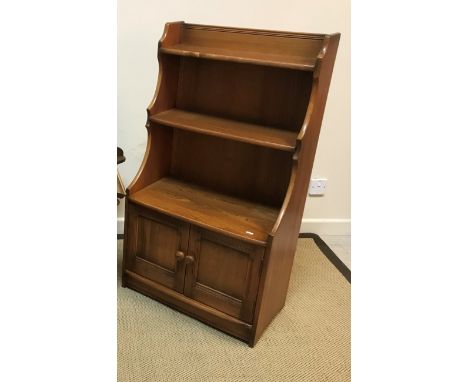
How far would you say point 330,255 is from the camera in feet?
8.39

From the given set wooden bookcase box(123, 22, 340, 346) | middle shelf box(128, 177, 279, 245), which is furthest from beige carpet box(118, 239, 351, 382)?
middle shelf box(128, 177, 279, 245)

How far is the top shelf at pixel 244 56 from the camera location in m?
1.55

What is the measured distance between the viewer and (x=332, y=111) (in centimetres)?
244

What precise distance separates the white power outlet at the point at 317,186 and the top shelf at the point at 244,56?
3.71 feet

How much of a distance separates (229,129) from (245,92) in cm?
23

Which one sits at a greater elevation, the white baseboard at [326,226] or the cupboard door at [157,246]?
the cupboard door at [157,246]

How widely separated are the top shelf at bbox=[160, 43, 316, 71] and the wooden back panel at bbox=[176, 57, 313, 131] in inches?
3.7

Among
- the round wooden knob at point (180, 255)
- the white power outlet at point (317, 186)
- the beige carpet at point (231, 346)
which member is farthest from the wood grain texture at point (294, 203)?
the white power outlet at point (317, 186)

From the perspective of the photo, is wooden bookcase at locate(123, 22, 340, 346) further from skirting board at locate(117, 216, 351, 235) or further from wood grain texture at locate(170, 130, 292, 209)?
Answer: skirting board at locate(117, 216, 351, 235)

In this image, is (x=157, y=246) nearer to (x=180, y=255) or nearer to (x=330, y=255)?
(x=180, y=255)

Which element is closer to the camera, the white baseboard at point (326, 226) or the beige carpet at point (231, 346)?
the beige carpet at point (231, 346)

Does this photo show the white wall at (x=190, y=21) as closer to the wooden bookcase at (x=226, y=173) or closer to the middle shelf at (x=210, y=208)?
the wooden bookcase at (x=226, y=173)

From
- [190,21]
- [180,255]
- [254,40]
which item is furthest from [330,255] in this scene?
[190,21]

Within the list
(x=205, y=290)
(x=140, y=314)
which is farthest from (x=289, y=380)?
(x=140, y=314)
